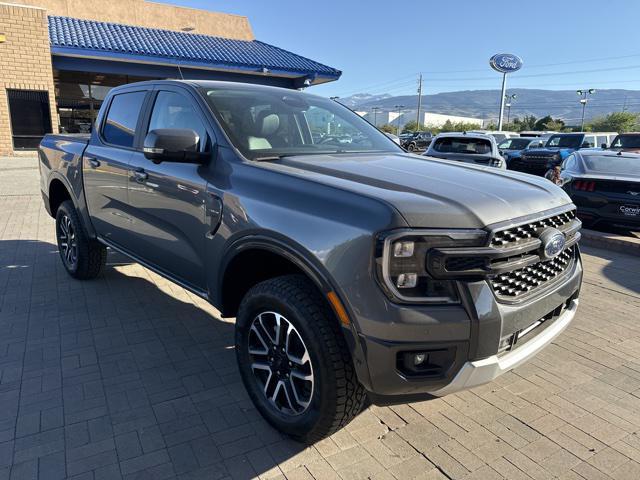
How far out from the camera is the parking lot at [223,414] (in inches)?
97.7

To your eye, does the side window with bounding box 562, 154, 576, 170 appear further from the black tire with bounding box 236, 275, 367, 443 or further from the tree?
the tree

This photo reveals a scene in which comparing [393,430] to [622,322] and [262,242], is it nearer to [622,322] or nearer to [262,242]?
[262,242]

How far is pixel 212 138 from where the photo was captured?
307 cm

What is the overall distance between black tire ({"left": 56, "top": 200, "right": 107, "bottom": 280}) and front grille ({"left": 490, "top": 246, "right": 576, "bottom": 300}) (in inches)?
159

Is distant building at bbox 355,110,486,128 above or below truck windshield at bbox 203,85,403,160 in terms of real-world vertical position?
above

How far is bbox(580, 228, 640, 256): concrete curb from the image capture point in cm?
685

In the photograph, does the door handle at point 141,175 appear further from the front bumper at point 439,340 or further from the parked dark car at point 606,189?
the parked dark car at point 606,189

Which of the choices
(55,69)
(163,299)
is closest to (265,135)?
(163,299)

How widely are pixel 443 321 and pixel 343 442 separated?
1.06 meters

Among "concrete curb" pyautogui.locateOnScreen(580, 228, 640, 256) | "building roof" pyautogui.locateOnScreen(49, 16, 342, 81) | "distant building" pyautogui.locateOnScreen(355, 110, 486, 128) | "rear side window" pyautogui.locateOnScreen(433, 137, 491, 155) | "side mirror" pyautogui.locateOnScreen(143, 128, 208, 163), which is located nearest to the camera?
"side mirror" pyautogui.locateOnScreen(143, 128, 208, 163)

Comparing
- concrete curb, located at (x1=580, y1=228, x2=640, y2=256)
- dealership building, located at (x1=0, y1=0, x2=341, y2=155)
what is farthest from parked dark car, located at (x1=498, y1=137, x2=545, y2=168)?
concrete curb, located at (x1=580, y1=228, x2=640, y2=256)

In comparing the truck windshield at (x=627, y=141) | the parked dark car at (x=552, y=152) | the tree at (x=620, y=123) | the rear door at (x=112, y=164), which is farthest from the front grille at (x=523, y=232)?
the tree at (x=620, y=123)

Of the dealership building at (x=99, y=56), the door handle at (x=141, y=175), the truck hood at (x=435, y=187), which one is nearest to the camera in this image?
the truck hood at (x=435, y=187)

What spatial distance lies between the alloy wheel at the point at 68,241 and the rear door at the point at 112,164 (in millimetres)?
661
